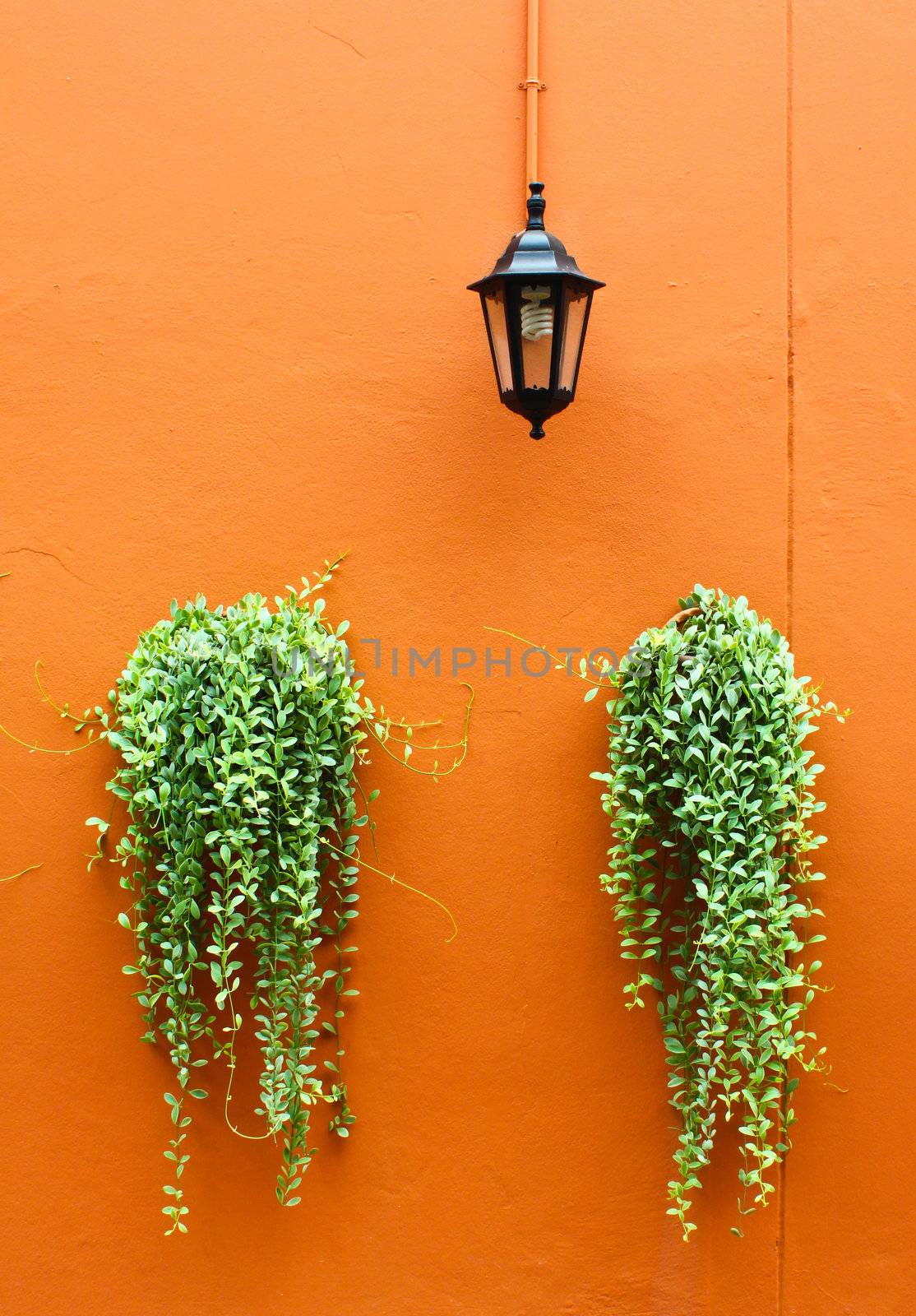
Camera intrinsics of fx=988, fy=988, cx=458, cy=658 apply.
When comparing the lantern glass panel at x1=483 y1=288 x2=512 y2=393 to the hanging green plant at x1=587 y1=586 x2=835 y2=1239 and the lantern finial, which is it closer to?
the lantern finial

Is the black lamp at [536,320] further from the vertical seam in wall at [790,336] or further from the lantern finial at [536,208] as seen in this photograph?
the vertical seam in wall at [790,336]

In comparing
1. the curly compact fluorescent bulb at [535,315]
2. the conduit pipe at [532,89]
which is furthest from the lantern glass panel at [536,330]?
the conduit pipe at [532,89]

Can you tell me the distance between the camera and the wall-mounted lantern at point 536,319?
82.7 inches

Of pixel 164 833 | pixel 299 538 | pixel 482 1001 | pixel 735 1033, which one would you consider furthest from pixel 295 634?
pixel 735 1033

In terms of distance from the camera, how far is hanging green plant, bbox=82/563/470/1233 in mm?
2039

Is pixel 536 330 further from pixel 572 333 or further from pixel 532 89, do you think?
pixel 532 89

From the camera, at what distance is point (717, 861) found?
2043 mm

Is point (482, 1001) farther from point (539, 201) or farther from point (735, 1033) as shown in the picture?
point (539, 201)

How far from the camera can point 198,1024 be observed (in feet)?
7.21

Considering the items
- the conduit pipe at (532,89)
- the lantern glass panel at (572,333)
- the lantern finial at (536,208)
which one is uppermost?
the conduit pipe at (532,89)

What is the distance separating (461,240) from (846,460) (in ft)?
3.55

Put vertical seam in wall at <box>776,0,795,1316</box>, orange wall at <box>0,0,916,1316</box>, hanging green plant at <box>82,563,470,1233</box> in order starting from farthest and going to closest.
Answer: vertical seam in wall at <box>776,0,795,1316</box> < orange wall at <box>0,0,916,1316</box> < hanging green plant at <box>82,563,470,1233</box>

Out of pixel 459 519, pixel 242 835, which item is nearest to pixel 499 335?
pixel 459 519

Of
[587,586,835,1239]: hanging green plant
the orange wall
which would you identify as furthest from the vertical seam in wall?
[587,586,835,1239]: hanging green plant
